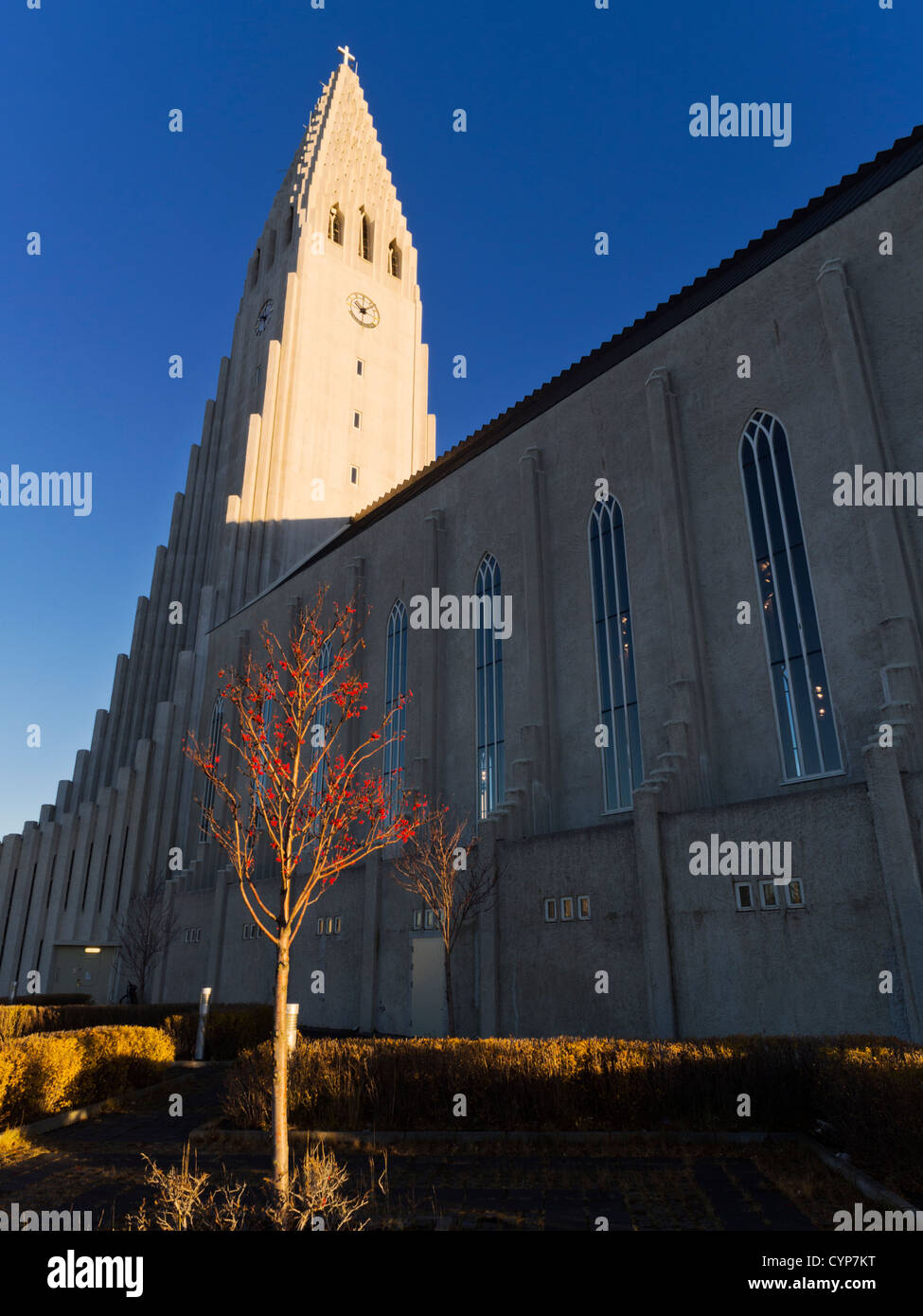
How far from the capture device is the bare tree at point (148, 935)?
110 ft

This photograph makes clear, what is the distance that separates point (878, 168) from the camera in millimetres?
18656

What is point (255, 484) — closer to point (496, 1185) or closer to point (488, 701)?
point (488, 701)

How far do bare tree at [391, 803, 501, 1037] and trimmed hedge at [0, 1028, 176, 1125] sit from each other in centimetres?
624

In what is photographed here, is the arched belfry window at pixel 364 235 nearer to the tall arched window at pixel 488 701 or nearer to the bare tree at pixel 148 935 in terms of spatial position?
the tall arched window at pixel 488 701

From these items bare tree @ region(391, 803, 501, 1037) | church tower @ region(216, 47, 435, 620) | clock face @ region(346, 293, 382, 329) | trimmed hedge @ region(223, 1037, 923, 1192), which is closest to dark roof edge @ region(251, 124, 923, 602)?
bare tree @ region(391, 803, 501, 1037)

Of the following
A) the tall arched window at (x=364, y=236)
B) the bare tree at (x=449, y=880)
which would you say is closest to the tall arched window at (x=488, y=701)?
the bare tree at (x=449, y=880)

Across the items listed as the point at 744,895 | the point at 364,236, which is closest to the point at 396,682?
the point at 744,895

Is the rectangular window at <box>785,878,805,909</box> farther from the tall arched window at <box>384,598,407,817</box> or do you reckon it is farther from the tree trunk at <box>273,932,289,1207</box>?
the tall arched window at <box>384,598,407,817</box>

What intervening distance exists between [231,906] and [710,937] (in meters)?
21.7

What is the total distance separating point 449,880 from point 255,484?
120 feet

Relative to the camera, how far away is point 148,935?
33812mm

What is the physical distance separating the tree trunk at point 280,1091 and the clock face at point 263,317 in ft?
183

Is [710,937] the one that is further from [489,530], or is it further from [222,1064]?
[489,530]
